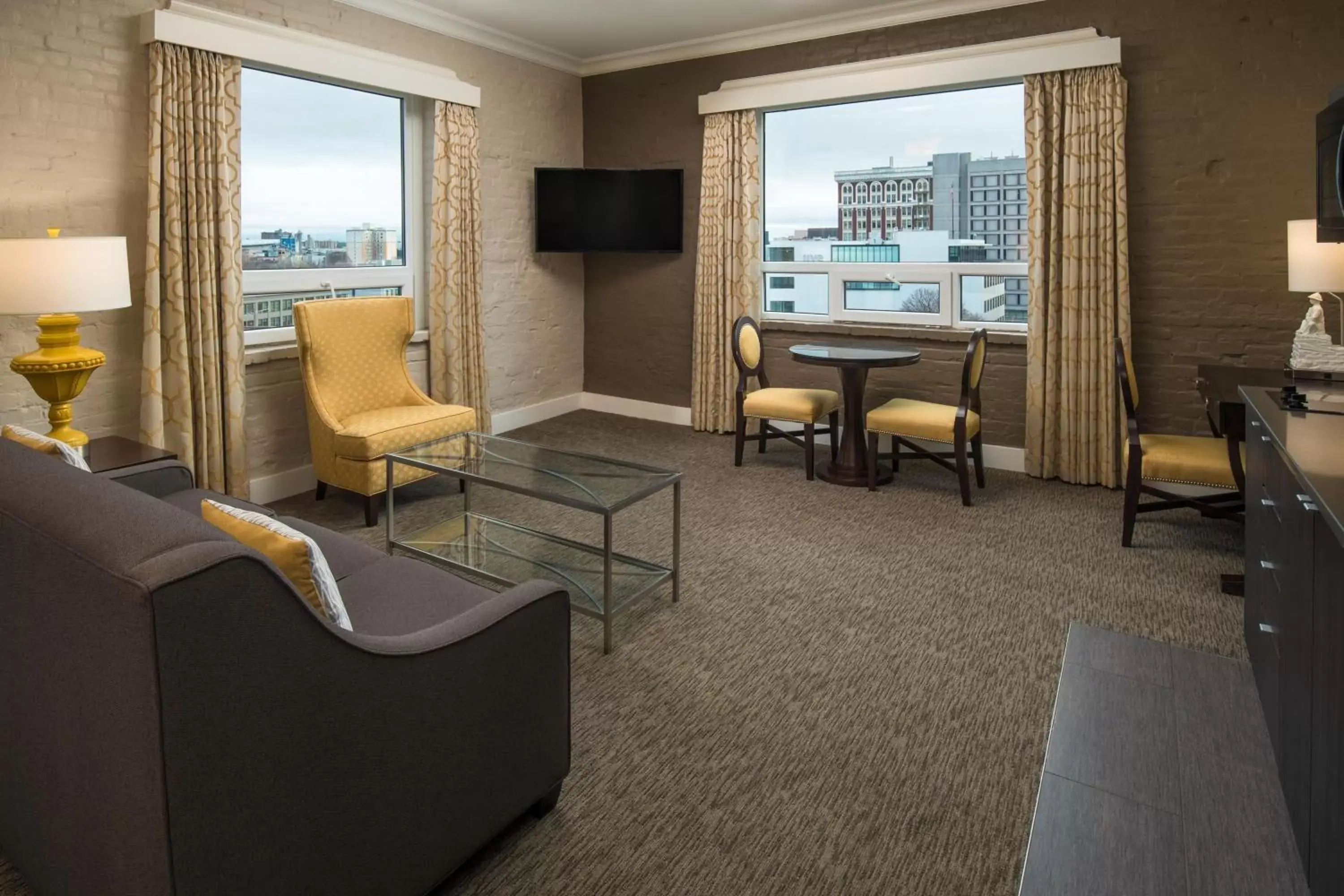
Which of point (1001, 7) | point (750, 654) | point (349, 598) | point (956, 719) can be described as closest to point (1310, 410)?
point (956, 719)

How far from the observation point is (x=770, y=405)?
206 inches

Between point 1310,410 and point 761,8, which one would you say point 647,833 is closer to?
point 1310,410

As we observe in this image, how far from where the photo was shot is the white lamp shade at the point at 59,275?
297 cm

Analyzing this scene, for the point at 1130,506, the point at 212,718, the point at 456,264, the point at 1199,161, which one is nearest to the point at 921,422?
the point at 1130,506

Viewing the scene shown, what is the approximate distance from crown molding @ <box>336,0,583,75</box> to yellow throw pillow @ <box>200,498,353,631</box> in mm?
4098

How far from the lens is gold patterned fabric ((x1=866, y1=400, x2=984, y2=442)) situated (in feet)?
15.0

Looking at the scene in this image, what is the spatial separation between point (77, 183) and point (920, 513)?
4096 millimetres

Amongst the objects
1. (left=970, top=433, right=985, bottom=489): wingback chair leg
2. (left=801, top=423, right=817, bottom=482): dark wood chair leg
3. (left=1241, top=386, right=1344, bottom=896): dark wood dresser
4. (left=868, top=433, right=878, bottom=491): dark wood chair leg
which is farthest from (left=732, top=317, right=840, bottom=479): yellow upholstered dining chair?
(left=1241, top=386, right=1344, bottom=896): dark wood dresser

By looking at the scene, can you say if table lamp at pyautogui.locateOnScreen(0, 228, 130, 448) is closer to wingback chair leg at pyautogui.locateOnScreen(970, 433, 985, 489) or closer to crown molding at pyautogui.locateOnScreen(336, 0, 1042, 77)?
crown molding at pyautogui.locateOnScreen(336, 0, 1042, 77)

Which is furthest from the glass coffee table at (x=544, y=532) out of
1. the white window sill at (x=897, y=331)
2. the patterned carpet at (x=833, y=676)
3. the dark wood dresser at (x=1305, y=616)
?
the white window sill at (x=897, y=331)

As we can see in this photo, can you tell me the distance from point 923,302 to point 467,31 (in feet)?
10.9

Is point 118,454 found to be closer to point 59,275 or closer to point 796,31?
point 59,275

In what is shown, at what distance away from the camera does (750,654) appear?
2871 mm

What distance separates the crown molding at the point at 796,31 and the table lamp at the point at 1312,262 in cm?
206
